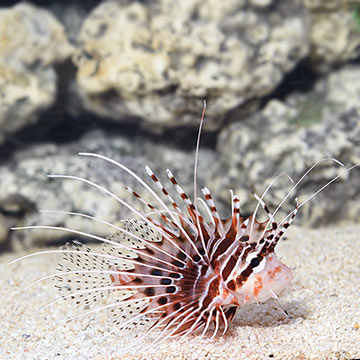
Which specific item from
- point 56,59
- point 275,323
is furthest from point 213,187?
point 275,323

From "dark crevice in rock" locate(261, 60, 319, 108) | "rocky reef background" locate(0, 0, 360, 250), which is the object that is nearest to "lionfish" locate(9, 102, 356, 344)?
"rocky reef background" locate(0, 0, 360, 250)

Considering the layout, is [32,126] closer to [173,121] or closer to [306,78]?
[173,121]

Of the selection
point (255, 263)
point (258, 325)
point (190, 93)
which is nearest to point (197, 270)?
point (255, 263)

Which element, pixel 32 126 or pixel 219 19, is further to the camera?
pixel 32 126

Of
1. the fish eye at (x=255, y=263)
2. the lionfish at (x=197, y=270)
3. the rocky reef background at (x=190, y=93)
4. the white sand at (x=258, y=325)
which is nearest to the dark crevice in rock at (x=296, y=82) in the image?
the rocky reef background at (x=190, y=93)

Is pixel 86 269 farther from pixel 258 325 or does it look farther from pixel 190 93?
pixel 190 93

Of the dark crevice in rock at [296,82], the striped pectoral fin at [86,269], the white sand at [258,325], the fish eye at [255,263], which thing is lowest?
the white sand at [258,325]

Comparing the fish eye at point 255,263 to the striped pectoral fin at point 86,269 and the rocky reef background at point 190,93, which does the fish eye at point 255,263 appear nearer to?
the striped pectoral fin at point 86,269
